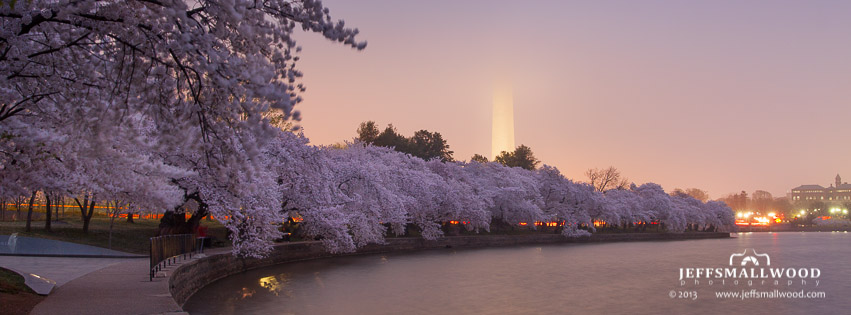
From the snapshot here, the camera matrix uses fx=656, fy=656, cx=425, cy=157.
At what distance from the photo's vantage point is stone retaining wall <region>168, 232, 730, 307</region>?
22.3 m

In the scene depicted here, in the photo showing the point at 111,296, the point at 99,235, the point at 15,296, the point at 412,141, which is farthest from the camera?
the point at 412,141

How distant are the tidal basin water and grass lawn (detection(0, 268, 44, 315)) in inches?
228

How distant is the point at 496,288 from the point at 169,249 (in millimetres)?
15025

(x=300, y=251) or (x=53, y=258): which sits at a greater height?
(x=53, y=258)

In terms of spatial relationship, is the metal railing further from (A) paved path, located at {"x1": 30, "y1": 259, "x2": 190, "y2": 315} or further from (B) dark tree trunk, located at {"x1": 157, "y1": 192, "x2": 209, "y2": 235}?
(B) dark tree trunk, located at {"x1": 157, "y1": 192, "x2": 209, "y2": 235}

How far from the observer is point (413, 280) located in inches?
1283

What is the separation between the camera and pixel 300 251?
1524 inches

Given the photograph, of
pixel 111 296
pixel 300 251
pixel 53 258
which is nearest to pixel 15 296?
pixel 111 296

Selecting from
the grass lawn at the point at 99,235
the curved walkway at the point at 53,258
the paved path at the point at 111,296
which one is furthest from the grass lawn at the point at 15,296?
the grass lawn at the point at 99,235

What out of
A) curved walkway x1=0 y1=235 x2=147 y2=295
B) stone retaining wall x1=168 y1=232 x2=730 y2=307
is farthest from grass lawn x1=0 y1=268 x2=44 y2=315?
stone retaining wall x1=168 y1=232 x2=730 y2=307

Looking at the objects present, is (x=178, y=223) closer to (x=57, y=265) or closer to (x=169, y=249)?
(x=57, y=265)

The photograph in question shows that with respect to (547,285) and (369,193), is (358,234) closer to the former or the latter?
(369,193)

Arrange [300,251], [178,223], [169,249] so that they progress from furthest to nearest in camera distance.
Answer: [300,251] → [178,223] → [169,249]

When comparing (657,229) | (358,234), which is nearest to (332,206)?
(358,234)
